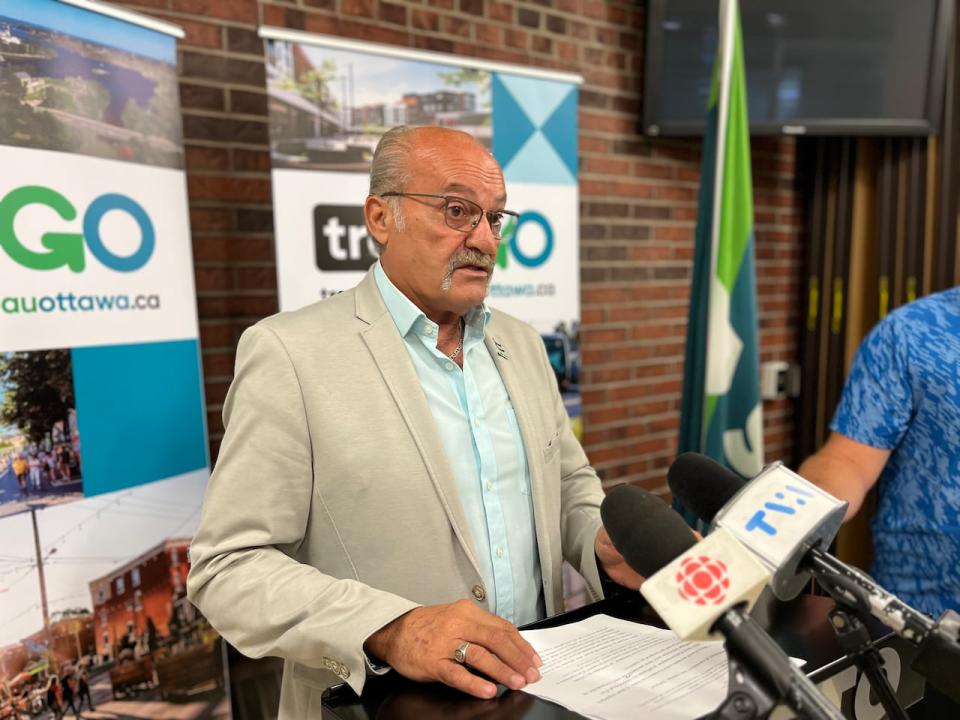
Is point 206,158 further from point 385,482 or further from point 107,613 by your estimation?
point 385,482

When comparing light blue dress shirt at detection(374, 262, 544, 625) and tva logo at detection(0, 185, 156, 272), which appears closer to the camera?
light blue dress shirt at detection(374, 262, 544, 625)

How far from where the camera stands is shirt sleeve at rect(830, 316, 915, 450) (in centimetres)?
138

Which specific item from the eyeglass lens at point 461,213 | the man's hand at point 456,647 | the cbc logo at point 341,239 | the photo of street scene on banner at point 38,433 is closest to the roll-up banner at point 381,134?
the cbc logo at point 341,239

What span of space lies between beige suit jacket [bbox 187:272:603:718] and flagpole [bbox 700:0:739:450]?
1.30m

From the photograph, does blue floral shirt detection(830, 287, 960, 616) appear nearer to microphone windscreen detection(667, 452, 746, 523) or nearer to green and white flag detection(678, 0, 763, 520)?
microphone windscreen detection(667, 452, 746, 523)

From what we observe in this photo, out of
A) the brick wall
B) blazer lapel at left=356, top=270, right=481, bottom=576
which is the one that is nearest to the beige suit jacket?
blazer lapel at left=356, top=270, right=481, bottom=576

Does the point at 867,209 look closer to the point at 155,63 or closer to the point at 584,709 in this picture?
the point at 155,63

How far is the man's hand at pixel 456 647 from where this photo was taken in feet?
2.53

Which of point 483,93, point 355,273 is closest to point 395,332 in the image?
point 355,273

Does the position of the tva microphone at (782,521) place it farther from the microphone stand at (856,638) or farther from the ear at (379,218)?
the ear at (379,218)

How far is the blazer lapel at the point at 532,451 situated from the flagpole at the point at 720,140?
124cm

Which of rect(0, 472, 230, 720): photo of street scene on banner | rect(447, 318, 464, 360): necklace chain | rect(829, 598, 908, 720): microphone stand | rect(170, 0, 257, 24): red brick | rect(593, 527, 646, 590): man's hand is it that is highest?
rect(170, 0, 257, 24): red brick

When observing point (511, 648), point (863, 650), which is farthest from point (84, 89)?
point (863, 650)

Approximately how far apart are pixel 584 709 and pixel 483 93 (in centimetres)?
192
